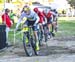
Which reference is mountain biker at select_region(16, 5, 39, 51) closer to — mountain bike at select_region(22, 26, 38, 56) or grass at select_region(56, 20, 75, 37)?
mountain bike at select_region(22, 26, 38, 56)

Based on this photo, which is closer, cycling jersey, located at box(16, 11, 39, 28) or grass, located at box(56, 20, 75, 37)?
cycling jersey, located at box(16, 11, 39, 28)

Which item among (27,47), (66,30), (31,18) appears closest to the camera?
(27,47)

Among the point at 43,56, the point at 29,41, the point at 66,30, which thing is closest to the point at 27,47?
the point at 29,41

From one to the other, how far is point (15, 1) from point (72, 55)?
131ft

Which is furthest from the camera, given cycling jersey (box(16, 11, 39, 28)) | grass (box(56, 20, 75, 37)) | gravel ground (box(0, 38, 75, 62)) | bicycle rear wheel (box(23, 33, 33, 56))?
grass (box(56, 20, 75, 37))

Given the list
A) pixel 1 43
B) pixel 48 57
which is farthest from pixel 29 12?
pixel 1 43

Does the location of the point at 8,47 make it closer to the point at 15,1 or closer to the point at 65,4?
the point at 15,1

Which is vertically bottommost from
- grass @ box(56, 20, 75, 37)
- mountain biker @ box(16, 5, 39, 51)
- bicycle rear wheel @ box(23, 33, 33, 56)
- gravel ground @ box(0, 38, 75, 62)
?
grass @ box(56, 20, 75, 37)

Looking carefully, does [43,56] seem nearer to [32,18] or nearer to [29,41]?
[29,41]

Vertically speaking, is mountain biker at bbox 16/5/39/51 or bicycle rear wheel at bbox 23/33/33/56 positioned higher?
mountain biker at bbox 16/5/39/51

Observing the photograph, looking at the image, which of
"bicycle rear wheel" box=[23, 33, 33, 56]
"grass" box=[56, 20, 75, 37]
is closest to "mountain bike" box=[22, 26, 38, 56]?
"bicycle rear wheel" box=[23, 33, 33, 56]

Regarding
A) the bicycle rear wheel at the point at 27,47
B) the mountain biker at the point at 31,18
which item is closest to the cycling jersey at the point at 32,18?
the mountain biker at the point at 31,18

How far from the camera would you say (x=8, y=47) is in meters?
18.9

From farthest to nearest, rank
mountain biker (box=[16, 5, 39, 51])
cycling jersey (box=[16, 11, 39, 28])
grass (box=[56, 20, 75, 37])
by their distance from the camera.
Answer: grass (box=[56, 20, 75, 37]), cycling jersey (box=[16, 11, 39, 28]), mountain biker (box=[16, 5, 39, 51])
